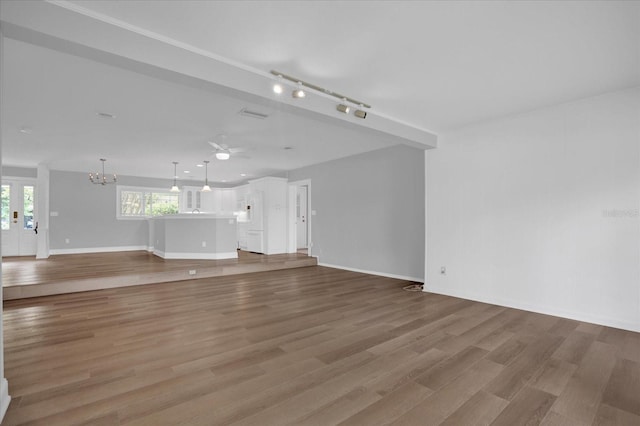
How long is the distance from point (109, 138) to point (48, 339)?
3.78m

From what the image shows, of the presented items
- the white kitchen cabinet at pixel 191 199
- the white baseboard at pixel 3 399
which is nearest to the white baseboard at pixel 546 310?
the white baseboard at pixel 3 399

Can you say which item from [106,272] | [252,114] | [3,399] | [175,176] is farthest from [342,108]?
[175,176]

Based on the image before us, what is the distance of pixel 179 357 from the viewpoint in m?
2.73

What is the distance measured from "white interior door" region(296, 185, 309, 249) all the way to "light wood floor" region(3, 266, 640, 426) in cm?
641

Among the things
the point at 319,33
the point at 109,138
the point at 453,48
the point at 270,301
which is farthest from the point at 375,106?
the point at 109,138

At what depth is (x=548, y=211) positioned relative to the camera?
396cm

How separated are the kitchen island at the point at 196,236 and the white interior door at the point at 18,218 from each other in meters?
4.46

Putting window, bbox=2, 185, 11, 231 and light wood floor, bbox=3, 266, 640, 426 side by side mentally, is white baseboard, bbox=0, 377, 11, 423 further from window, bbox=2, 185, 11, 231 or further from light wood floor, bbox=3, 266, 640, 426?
window, bbox=2, 185, 11, 231

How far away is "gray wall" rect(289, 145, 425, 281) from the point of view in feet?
19.4

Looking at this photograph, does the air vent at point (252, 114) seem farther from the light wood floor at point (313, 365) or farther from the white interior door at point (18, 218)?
the white interior door at point (18, 218)

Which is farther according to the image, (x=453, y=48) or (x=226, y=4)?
(x=453, y=48)

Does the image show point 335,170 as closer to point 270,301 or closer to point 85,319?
point 270,301

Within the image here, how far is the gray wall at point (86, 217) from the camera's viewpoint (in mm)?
9102

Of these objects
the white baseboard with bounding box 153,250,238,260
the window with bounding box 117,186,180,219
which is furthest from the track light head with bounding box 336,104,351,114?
the window with bounding box 117,186,180,219
